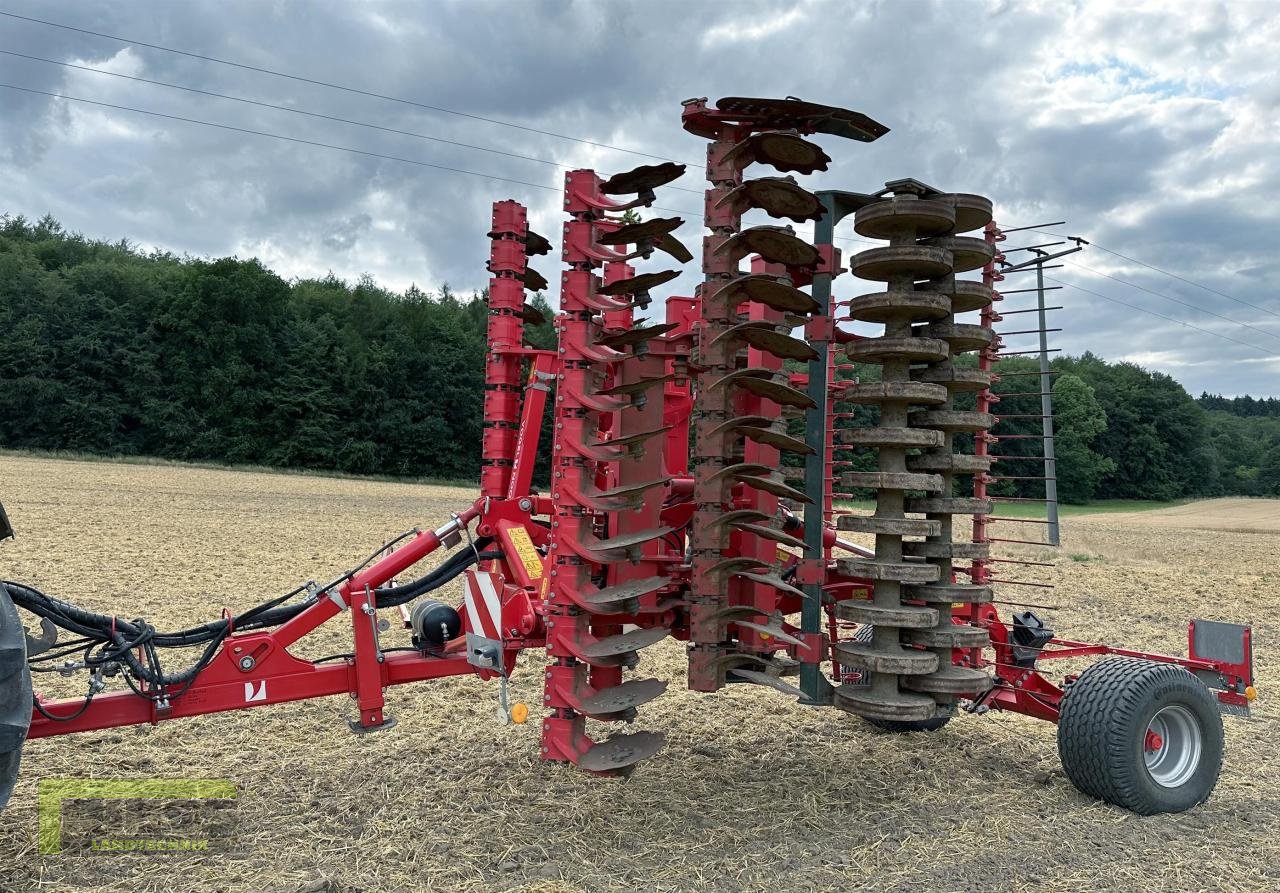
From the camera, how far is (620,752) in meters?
3.97

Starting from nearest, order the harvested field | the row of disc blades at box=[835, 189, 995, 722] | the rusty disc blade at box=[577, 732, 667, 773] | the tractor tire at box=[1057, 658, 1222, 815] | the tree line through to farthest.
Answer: the rusty disc blade at box=[577, 732, 667, 773] → the row of disc blades at box=[835, 189, 995, 722] → the tractor tire at box=[1057, 658, 1222, 815] → the harvested field → the tree line

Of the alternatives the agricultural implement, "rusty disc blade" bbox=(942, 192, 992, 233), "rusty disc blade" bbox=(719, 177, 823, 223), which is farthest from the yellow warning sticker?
"rusty disc blade" bbox=(942, 192, 992, 233)

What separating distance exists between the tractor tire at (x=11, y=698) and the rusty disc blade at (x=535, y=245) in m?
3.52

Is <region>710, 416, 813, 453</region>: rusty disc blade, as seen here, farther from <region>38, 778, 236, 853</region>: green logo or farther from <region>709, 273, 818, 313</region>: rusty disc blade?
<region>38, 778, 236, 853</region>: green logo

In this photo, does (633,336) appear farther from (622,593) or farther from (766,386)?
(622,593)

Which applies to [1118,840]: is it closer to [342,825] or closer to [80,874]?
[342,825]

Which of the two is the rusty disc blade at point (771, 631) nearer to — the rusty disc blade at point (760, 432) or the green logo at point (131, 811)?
the rusty disc blade at point (760, 432)

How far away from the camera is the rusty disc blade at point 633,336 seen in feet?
13.4

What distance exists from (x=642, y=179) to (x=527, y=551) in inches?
84.4

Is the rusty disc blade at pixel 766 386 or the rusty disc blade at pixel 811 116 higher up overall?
the rusty disc blade at pixel 811 116

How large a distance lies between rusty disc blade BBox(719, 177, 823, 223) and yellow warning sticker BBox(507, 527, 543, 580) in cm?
222

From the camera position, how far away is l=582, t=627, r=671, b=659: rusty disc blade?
397cm

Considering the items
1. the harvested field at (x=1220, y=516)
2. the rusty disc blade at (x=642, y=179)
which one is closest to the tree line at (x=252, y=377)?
the harvested field at (x=1220, y=516)

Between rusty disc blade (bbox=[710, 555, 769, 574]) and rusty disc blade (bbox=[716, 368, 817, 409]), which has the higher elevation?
rusty disc blade (bbox=[716, 368, 817, 409])
